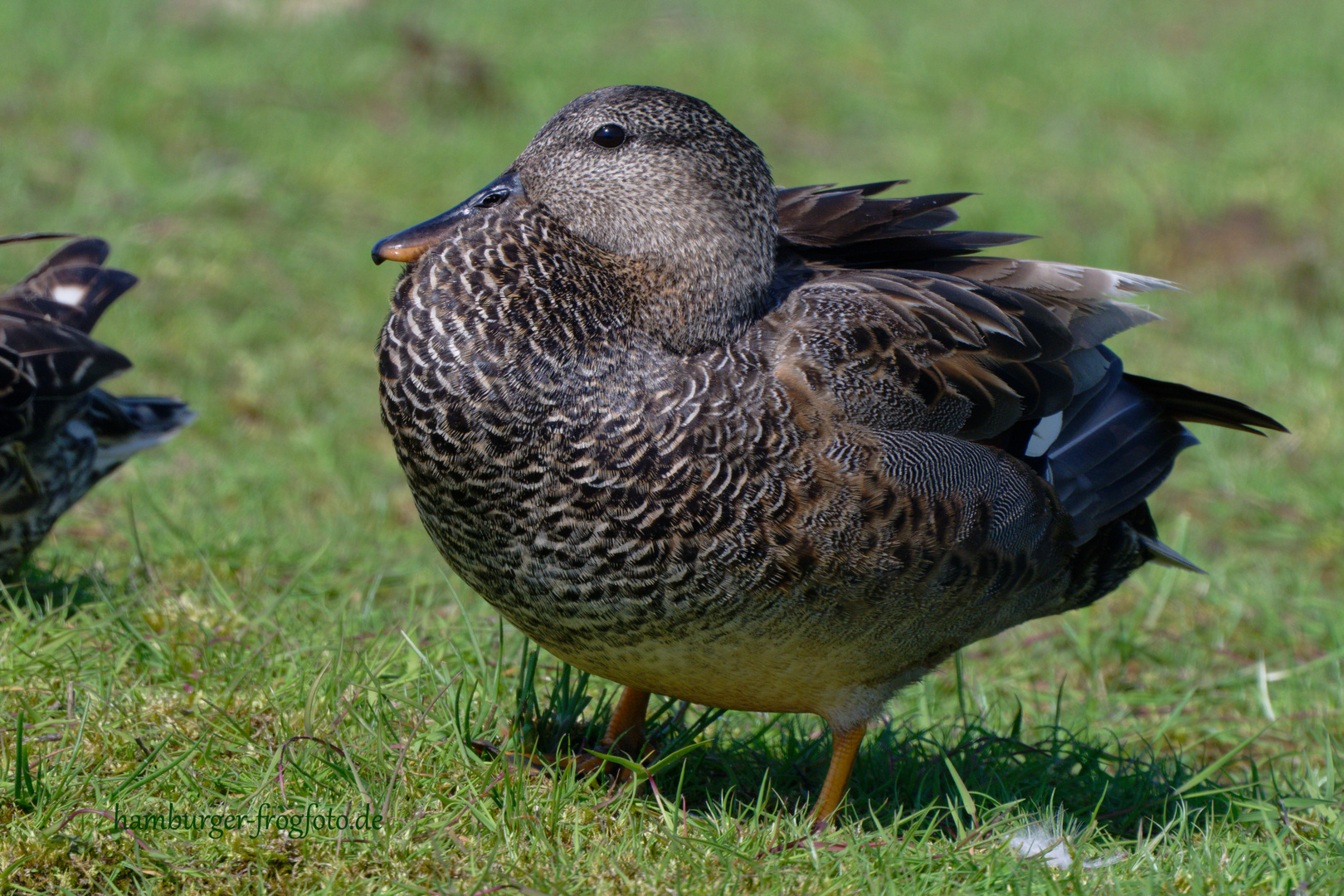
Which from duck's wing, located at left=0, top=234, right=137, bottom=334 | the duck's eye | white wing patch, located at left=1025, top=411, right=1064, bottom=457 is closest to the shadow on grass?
white wing patch, located at left=1025, top=411, right=1064, bottom=457

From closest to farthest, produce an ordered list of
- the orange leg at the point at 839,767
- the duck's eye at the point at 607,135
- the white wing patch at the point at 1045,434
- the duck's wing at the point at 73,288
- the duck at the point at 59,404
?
1. the duck's eye at the point at 607,135
2. the orange leg at the point at 839,767
3. the white wing patch at the point at 1045,434
4. the duck at the point at 59,404
5. the duck's wing at the point at 73,288

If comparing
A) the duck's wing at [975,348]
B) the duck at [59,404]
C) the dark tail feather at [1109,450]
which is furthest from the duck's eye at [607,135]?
the duck at [59,404]

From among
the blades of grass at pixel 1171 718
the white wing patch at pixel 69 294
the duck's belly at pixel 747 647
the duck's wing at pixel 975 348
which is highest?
the white wing patch at pixel 69 294

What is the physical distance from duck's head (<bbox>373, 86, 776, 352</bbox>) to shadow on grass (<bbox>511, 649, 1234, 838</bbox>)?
92 cm

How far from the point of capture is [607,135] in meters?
2.72

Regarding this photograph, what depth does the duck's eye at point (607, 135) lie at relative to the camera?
8.93 feet

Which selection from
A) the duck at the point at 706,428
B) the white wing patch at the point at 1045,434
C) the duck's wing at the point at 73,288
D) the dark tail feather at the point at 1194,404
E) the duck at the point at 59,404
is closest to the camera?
the duck at the point at 706,428

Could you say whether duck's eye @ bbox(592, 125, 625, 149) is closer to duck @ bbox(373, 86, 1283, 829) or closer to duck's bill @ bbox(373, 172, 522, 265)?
duck @ bbox(373, 86, 1283, 829)

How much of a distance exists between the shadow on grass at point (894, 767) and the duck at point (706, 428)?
0.14 m

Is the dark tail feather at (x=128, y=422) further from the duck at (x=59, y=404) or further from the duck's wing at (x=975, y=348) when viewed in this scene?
the duck's wing at (x=975, y=348)

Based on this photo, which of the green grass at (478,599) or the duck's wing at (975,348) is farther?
the duck's wing at (975,348)

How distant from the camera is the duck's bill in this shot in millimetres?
2623

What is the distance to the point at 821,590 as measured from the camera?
103 inches

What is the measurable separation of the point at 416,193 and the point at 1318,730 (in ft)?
17.3
